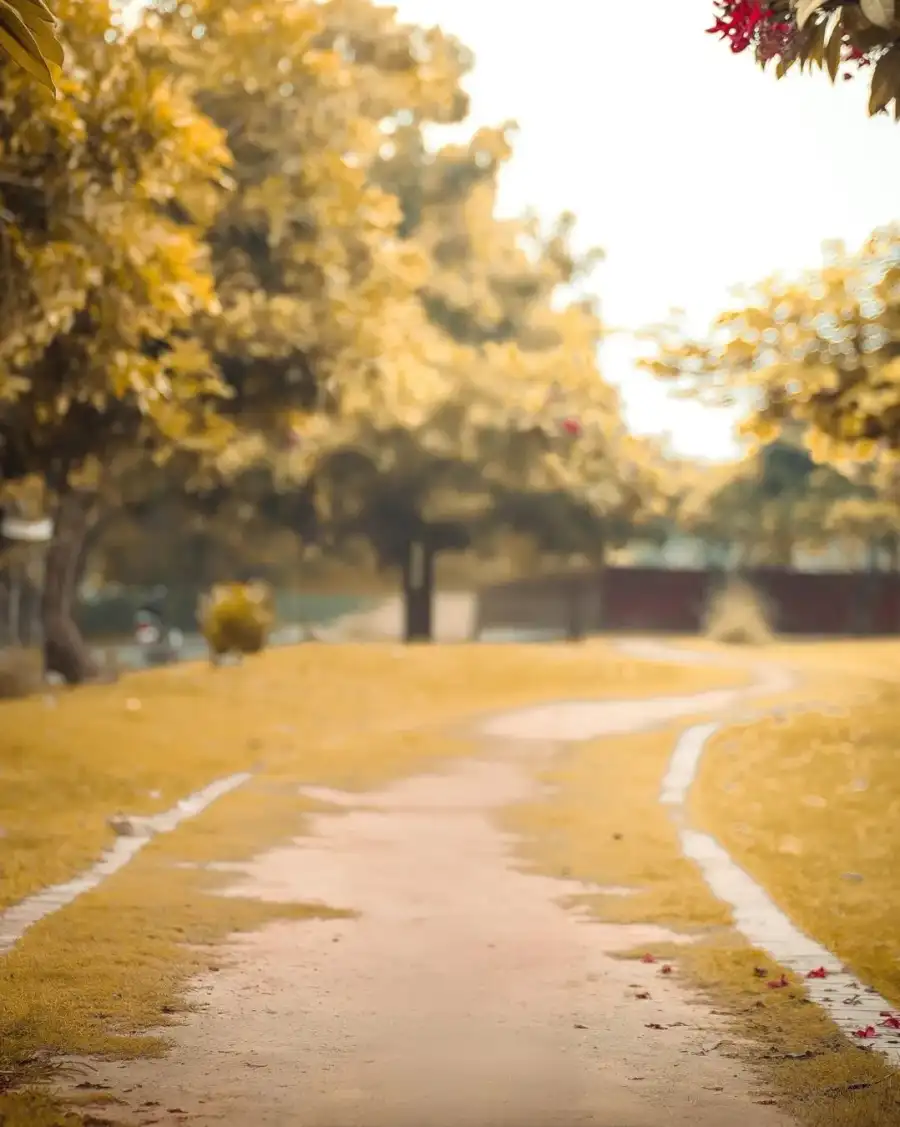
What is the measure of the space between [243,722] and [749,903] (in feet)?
43.0

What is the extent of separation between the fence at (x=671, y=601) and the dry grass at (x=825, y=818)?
34.2 metres

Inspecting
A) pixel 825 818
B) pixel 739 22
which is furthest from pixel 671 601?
pixel 739 22

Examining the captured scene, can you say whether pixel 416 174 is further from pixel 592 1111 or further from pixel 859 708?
pixel 592 1111

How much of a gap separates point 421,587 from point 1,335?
31888mm

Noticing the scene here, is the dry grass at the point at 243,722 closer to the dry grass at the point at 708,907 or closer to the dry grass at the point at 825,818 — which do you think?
the dry grass at the point at 708,907

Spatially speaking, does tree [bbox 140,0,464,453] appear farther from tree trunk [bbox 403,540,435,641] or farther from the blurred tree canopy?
tree trunk [bbox 403,540,435,641]

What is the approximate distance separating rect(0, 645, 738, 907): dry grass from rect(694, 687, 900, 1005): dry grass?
11.3ft

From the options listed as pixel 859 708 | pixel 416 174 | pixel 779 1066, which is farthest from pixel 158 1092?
pixel 416 174

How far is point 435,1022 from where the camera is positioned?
7.39 meters

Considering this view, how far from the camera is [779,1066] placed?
6.72 m

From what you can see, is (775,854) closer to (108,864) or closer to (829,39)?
(108,864)

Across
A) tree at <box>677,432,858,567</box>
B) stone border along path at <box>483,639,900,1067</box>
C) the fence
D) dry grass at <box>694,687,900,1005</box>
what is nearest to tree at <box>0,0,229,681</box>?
stone border along path at <box>483,639,900,1067</box>

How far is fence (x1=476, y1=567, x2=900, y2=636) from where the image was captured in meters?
55.8

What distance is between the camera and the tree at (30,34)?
5.45 metres
